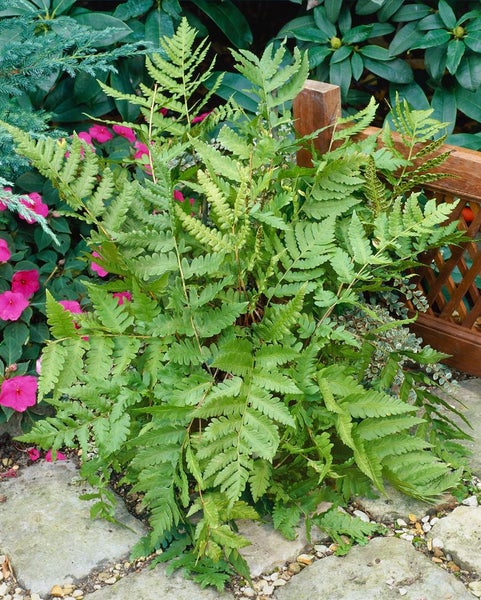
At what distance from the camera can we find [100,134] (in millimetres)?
2801

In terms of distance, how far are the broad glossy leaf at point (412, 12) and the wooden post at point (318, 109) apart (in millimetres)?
690

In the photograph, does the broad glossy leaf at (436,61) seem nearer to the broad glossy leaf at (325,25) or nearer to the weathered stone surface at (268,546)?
the broad glossy leaf at (325,25)

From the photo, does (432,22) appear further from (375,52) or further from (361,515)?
(361,515)

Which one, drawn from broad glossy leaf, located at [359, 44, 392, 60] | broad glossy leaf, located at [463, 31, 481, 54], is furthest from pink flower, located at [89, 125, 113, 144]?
broad glossy leaf, located at [463, 31, 481, 54]

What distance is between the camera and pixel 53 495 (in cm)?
229

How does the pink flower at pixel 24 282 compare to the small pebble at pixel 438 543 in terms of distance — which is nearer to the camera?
the small pebble at pixel 438 543

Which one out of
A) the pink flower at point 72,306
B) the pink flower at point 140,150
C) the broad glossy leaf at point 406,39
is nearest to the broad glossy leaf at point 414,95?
the broad glossy leaf at point 406,39

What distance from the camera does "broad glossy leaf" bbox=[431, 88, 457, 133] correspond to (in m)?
2.89

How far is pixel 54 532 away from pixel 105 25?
1795mm

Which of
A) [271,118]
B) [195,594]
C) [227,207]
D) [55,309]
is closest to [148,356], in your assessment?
[55,309]

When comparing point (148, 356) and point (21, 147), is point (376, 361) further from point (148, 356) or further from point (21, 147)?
point (21, 147)

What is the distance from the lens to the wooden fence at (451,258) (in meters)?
2.36

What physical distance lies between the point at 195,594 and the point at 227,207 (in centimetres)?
95

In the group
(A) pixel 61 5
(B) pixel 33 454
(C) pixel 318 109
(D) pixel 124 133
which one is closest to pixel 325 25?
(C) pixel 318 109
